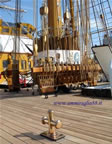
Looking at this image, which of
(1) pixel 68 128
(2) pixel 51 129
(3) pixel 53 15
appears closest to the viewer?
(2) pixel 51 129

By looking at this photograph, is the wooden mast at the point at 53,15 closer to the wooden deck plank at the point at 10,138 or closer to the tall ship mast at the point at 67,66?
the tall ship mast at the point at 67,66

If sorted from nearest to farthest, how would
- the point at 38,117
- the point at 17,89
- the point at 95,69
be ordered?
the point at 38,117 → the point at 95,69 → the point at 17,89

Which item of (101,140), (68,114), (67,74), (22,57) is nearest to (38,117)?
(68,114)

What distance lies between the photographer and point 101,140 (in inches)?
78.4

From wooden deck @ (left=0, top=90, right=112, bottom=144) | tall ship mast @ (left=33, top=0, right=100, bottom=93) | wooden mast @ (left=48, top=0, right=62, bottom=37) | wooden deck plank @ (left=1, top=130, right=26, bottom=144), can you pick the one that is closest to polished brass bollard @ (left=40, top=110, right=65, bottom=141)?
wooden deck @ (left=0, top=90, right=112, bottom=144)

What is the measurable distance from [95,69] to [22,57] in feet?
30.2

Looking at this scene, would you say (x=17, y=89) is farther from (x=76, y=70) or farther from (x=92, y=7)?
(x=92, y=7)

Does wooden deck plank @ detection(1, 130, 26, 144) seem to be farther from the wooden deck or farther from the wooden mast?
the wooden mast

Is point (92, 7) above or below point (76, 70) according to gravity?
above

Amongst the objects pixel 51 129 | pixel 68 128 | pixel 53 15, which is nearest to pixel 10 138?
pixel 51 129

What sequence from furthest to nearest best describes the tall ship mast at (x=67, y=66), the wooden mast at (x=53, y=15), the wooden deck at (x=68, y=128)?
the wooden mast at (x=53, y=15) < the tall ship mast at (x=67, y=66) < the wooden deck at (x=68, y=128)

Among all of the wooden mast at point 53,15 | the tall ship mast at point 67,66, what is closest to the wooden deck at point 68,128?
the tall ship mast at point 67,66

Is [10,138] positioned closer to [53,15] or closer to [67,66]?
[67,66]


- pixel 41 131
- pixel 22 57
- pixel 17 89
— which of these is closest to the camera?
pixel 41 131
